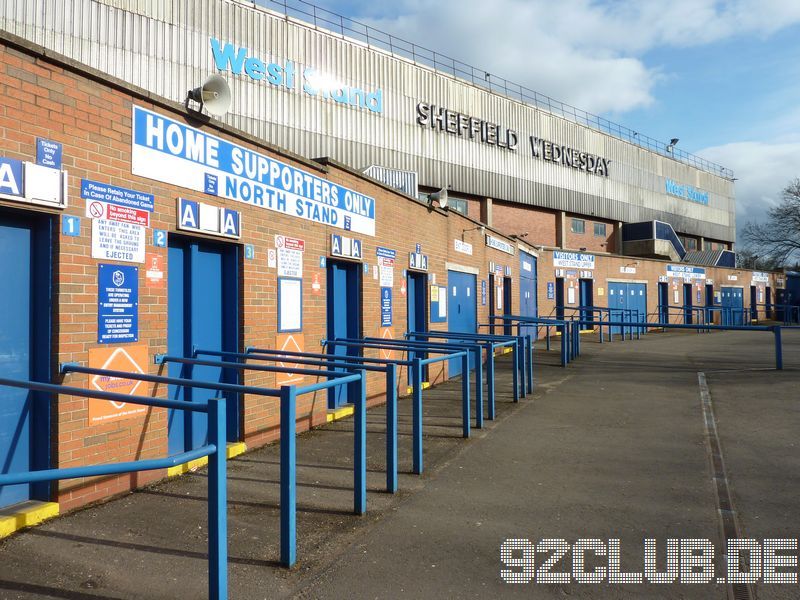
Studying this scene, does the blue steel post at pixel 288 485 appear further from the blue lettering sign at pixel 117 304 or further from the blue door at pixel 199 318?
the blue door at pixel 199 318

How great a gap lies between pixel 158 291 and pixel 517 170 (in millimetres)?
28561

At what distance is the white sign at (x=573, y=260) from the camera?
26.8 metres

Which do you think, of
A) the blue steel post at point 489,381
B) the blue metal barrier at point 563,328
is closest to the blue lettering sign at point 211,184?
the blue steel post at point 489,381

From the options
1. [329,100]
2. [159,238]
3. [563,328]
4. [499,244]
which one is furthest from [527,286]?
[159,238]

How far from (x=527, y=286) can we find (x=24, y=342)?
19111 mm

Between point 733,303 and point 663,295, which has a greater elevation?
point 663,295

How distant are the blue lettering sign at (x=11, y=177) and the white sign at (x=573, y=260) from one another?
24195 millimetres

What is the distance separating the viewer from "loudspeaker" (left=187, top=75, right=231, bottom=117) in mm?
5980

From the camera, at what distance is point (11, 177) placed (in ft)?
13.8

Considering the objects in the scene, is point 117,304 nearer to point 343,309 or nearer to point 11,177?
point 11,177

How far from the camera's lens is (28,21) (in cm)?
1686

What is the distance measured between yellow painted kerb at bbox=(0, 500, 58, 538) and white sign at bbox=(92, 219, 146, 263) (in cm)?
189

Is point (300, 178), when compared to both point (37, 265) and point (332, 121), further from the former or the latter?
point (332, 121)

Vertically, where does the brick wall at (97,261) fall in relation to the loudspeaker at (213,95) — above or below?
below
